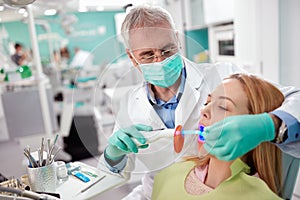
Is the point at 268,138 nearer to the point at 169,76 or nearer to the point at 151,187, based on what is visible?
the point at 169,76

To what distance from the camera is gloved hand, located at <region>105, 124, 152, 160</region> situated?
80cm

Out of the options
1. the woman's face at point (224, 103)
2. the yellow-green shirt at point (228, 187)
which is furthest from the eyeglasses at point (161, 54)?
the yellow-green shirt at point (228, 187)

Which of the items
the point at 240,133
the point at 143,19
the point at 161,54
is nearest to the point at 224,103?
the point at 240,133

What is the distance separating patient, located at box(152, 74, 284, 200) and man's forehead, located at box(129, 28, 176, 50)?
0.69 feet

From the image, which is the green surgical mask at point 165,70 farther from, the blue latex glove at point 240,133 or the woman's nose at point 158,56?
the blue latex glove at point 240,133

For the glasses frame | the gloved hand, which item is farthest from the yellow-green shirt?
the glasses frame

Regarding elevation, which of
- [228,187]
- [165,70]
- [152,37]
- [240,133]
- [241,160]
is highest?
[152,37]

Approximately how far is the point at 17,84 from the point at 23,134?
1.78ft

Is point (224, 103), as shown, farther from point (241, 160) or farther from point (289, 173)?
point (289, 173)

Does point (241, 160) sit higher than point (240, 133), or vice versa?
point (240, 133)

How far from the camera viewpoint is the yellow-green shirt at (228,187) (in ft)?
2.64

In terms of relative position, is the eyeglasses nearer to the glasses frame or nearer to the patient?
the glasses frame

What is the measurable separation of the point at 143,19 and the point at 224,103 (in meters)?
0.35

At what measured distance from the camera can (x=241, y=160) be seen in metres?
0.79
